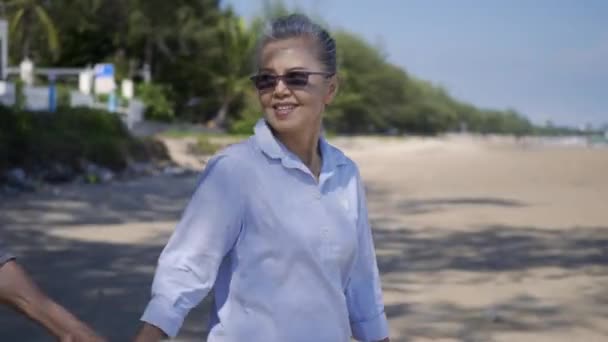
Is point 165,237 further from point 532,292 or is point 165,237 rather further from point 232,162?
point 232,162

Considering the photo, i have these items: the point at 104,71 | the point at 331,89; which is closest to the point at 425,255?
the point at 331,89

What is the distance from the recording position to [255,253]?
2324mm

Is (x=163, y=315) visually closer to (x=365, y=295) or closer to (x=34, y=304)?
(x=34, y=304)

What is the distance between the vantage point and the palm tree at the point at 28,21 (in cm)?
4465

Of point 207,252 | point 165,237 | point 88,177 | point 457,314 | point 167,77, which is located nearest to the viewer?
point 207,252

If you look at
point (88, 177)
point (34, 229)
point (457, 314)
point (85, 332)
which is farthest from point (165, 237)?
point (85, 332)

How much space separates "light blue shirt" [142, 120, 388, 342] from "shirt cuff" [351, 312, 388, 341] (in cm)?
30

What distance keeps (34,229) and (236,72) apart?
4465cm

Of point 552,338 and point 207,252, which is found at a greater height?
point 207,252

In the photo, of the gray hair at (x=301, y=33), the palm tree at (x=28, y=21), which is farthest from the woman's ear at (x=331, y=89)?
the palm tree at (x=28, y=21)

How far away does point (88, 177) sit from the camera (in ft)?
59.8

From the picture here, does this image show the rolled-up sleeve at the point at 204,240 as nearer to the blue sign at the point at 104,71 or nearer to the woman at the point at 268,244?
the woman at the point at 268,244

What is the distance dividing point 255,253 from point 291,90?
400mm

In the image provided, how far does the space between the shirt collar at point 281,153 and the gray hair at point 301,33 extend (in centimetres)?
19
